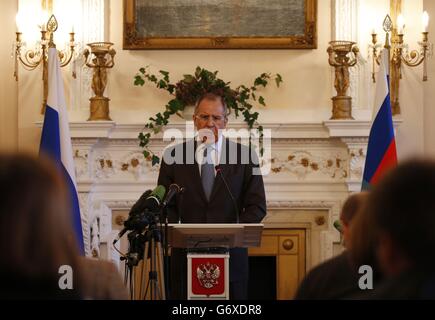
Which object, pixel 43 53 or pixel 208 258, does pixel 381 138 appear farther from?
pixel 43 53

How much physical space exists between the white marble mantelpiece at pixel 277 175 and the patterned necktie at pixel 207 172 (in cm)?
180

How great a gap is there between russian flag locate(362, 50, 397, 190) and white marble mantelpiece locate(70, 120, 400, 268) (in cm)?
85

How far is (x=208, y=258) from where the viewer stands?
13.6 ft

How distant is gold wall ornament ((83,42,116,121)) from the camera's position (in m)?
6.54

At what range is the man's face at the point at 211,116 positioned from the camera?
486cm

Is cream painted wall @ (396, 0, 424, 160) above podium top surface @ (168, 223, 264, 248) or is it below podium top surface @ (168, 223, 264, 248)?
above

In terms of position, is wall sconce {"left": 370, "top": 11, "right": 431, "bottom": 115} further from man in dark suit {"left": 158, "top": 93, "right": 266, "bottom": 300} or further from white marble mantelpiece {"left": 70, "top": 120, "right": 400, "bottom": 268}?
man in dark suit {"left": 158, "top": 93, "right": 266, "bottom": 300}

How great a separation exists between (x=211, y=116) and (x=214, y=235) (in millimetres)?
1005

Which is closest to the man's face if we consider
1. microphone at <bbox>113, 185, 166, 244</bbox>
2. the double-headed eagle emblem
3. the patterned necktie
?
the patterned necktie

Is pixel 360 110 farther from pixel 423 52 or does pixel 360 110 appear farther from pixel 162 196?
pixel 162 196
